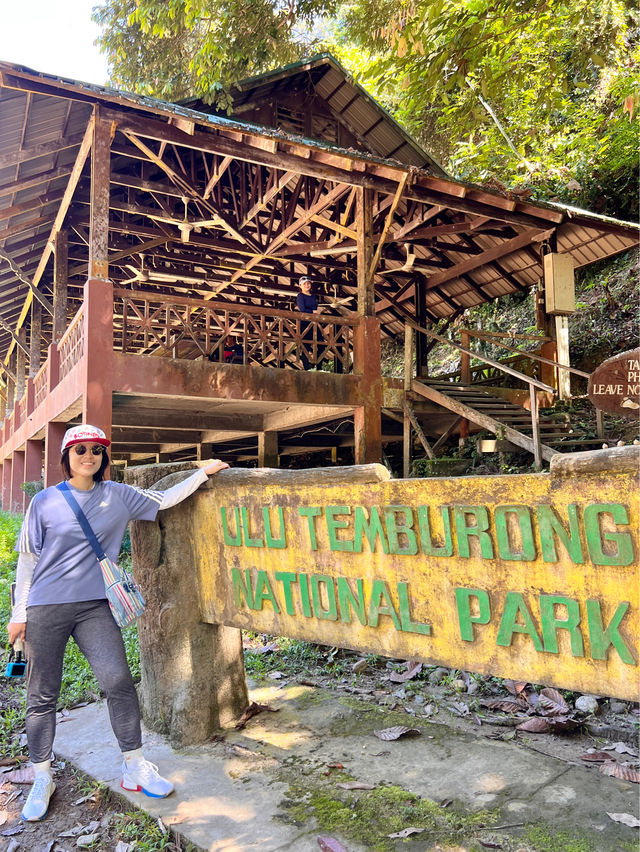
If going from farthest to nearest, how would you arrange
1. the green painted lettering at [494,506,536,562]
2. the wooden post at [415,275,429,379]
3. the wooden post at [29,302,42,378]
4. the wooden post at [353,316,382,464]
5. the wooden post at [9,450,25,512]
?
1. the wooden post at [9,450,25,512]
2. the wooden post at [29,302,42,378]
3. the wooden post at [415,275,429,379]
4. the wooden post at [353,316,382,464]
5. the green painted lettering at [494,506,536,562]

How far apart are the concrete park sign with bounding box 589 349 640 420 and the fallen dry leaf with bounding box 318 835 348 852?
117 inches

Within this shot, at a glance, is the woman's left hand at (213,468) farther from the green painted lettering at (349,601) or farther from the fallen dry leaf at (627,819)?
the fallen dry leaf at (627,819)

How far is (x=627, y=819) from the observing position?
2.78m

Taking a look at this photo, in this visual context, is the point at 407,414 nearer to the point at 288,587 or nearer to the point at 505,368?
the point at 505,368

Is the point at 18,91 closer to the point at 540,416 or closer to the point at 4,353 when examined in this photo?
the point at 540,416

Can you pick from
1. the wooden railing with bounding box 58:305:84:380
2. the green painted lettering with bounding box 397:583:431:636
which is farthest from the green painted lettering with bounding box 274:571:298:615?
the wooden railing with bounding box 58:305:84:380

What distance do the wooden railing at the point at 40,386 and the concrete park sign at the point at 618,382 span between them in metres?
10.1

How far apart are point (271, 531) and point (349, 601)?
0.60 m

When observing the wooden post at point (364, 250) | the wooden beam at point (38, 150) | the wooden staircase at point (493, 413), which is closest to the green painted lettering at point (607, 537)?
the wooden staircase at point (493, 413)

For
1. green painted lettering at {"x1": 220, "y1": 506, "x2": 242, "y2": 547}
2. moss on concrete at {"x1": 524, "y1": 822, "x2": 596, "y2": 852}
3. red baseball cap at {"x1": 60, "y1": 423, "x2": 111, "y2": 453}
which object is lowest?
moss on concrete at {"x1": 524, "y1": 822, "x2": 596, "y2": 852}

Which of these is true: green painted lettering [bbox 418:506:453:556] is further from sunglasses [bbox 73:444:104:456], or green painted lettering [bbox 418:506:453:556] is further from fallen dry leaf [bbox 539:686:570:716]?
fallen dry leaf [bbox 539:686:570:716]

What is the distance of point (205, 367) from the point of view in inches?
323

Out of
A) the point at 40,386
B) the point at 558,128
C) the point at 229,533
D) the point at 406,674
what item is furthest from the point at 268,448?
the point at 558,128

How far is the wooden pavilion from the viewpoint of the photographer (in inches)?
312
